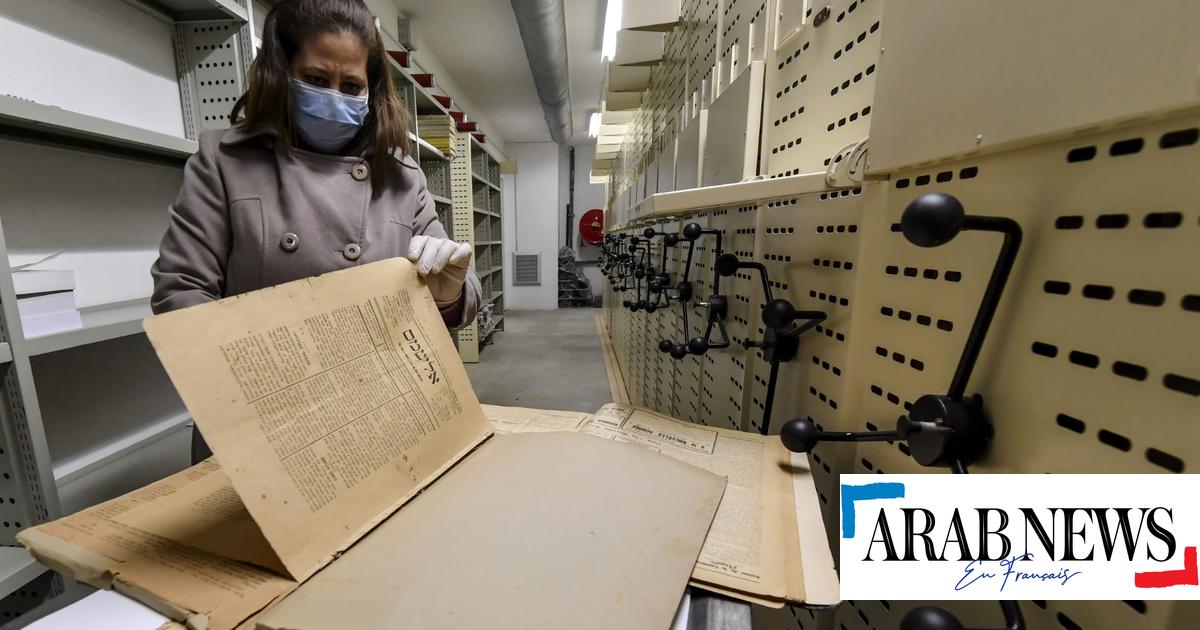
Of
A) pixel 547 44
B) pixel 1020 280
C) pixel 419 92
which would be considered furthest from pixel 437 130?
pixel 1020 280

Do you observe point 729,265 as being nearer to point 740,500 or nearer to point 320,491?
point 740,500

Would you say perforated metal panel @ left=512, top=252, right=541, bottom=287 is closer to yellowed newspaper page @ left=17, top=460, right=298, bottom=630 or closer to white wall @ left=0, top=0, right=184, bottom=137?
white wall @ left=0, top=0, right=184, bottom=137

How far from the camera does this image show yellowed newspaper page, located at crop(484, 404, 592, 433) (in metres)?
0.71

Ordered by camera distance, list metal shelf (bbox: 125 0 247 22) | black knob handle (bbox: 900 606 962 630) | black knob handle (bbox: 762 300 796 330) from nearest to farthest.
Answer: black knob handle (bbox: 900 606 962 630) < black knob handle (bbox: 762 300 796 330) < metal shelf (bbox: 125 0 247 22)

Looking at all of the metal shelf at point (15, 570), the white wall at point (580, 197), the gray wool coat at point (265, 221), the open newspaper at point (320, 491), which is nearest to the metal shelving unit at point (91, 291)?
the metal shelf at point (15, 570)

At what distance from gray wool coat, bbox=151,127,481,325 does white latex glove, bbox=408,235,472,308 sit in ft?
0.41

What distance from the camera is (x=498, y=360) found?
396 cm

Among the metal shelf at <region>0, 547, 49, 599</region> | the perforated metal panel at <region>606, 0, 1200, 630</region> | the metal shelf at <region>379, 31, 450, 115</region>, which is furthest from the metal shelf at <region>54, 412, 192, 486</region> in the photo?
the metal shelf at <region>379, 31, 450, 115</region>

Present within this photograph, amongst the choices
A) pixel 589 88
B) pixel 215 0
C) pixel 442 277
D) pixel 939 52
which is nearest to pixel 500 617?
pixel 442 277

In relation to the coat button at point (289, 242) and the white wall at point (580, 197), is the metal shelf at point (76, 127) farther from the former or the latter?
the white wall at point (580, 197)

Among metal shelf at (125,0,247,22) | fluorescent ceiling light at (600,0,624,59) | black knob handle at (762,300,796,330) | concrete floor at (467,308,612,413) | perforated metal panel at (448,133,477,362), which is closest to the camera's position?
Answer: black knob handle at (762,300,796,330)

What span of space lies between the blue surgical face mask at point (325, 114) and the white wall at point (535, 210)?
610cm

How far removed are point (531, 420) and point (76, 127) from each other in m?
1.09

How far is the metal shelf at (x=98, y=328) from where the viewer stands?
81 cm
